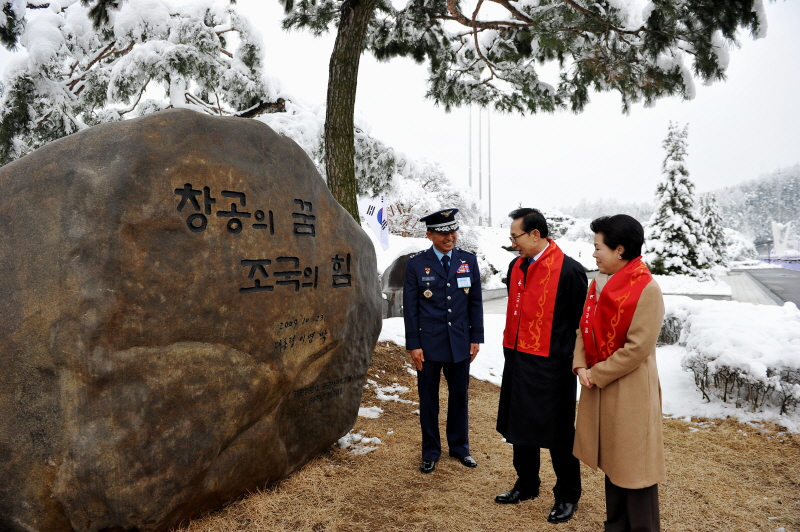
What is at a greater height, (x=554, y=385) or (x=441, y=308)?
(x=441, y=308)

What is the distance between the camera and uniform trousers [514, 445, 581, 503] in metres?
2.61

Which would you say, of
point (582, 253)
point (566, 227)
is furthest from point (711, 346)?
point (566, 227)

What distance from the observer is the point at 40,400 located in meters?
2.01

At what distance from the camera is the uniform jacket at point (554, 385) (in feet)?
8.46

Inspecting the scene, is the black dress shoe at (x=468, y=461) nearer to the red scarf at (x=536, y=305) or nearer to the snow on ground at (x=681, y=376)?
the red scarf at (x=536, y=305)

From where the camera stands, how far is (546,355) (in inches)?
102

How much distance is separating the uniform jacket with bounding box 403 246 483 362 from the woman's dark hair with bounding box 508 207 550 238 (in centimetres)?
70

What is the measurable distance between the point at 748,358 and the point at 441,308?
279 centimetres

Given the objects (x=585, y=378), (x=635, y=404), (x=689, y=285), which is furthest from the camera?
(x=689, y=285)

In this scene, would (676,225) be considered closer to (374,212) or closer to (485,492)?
(374,212)

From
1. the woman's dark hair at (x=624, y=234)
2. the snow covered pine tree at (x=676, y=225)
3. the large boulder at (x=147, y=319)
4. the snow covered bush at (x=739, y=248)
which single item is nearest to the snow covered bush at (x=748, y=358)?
the woman's dark hair at (x=624, y=234)

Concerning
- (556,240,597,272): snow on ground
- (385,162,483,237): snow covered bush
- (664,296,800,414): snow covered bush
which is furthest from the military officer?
(556,240,597,272): snow on ground

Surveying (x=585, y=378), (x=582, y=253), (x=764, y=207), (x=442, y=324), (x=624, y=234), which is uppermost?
(x=764, y=207)

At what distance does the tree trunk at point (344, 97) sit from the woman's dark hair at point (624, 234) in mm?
3497
